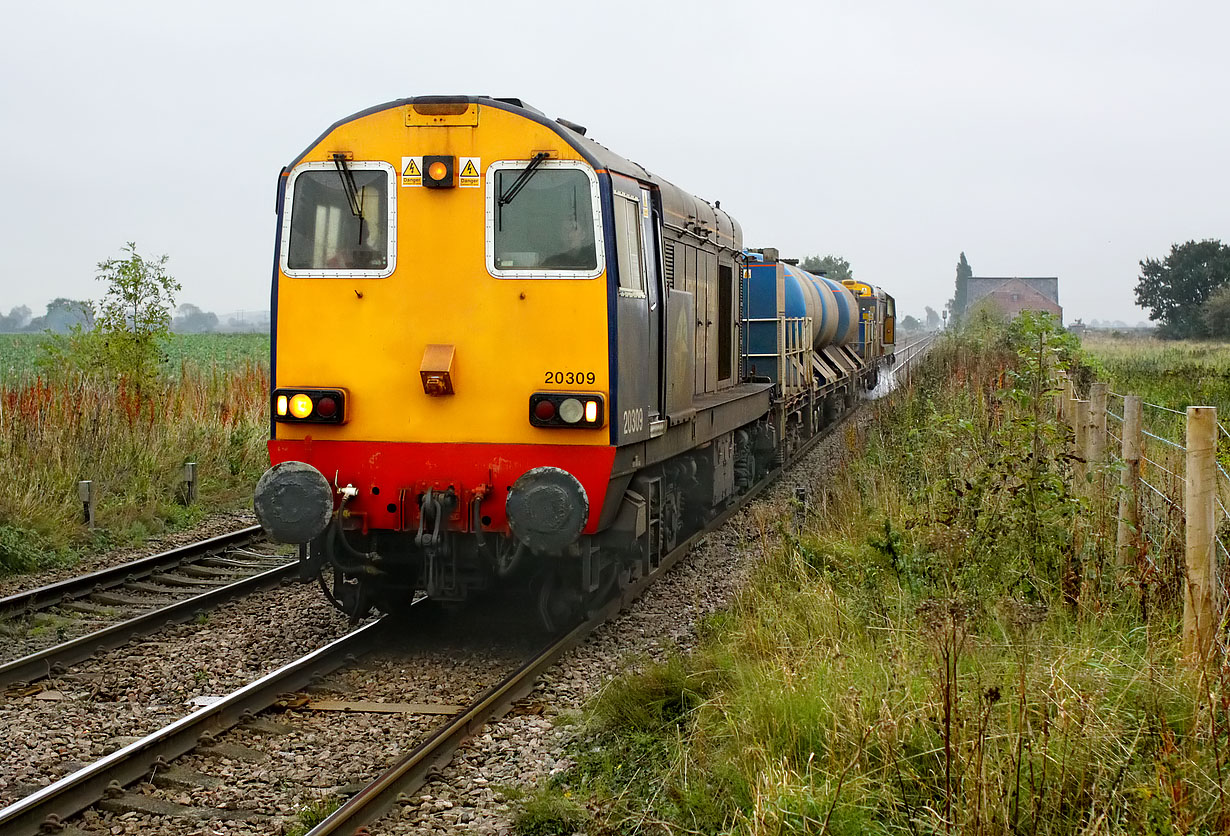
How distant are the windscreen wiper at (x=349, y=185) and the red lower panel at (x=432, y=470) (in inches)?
59.8

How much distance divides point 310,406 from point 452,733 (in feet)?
8.26

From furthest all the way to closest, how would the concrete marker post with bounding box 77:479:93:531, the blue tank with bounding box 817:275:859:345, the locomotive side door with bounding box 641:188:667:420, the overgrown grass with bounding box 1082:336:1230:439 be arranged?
1. the blue tank with bounding box 817:275:859:345
2. the overgrown grass with bounding box 1082:336:1230:439
3. the concrete marker post with bounding box 77:479:93:531
4. the locomotive side door with bounding box 641:188:667:420

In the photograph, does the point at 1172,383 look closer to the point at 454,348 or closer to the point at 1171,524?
the point at 1171,524

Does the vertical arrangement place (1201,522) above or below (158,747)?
above

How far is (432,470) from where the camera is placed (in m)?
7.34

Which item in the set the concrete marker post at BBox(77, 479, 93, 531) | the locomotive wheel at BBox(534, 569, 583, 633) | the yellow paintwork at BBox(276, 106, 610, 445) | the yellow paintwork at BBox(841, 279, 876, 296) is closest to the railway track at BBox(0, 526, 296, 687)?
the concrete marker post at BBox(77, 479, 93, 531)

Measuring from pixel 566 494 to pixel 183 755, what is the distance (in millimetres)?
2515

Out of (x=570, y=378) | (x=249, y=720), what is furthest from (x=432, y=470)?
(x=249, y=720)

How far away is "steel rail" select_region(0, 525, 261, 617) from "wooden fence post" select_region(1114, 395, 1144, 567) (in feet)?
25.0

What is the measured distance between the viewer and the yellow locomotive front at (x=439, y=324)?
723 cm

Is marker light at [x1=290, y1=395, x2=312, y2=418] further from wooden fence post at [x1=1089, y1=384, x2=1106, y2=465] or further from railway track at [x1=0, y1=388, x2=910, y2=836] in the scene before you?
wooden fence post at [x1=1089, y1=384, x2=1106, y2=465]

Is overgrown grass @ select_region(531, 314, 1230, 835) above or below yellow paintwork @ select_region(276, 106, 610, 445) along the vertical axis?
below

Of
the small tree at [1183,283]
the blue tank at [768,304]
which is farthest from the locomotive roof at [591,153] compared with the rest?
the small tree at [1183,283]

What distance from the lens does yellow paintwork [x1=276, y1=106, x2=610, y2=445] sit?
23.7 feet
